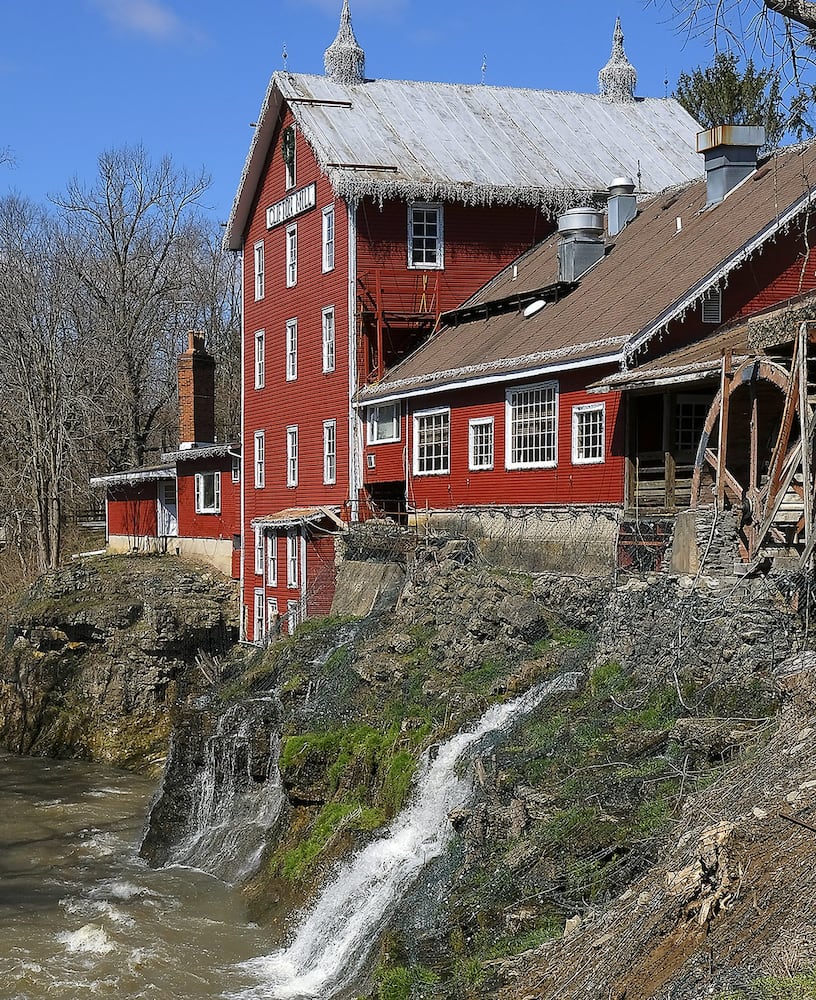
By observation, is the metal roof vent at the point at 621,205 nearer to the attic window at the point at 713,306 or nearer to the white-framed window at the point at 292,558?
the attic window at the point at 713,306

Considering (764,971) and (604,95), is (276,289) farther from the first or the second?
(764,971)

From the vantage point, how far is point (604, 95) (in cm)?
3634

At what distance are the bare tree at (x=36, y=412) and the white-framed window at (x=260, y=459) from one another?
8771 mm

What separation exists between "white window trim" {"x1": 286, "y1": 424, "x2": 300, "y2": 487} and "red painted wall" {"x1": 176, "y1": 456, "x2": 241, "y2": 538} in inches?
155

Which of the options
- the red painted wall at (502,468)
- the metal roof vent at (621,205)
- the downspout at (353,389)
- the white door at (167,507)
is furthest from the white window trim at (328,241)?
the white door at (167,507)

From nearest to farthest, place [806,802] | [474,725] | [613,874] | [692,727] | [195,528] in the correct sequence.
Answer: [806,802], [613,874], [692,727], [474,725], [195,528]

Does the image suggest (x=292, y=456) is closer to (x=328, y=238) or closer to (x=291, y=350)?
(x=291, y=350)

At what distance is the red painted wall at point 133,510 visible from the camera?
4244 cm

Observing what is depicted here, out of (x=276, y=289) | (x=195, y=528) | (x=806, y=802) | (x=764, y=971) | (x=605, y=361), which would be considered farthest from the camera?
(x=195, y=528)

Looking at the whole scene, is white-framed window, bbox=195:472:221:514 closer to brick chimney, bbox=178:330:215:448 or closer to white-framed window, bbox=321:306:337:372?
brick chimney, bbox=178:330:215:448

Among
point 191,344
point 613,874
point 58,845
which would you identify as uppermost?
point 191,344

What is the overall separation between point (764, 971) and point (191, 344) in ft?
110

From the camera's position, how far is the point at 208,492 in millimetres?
38500

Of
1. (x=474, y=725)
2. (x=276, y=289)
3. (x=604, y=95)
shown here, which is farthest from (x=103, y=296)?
(x=474, y=725)
